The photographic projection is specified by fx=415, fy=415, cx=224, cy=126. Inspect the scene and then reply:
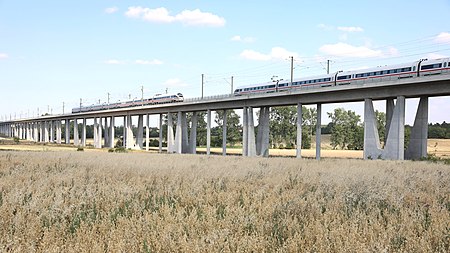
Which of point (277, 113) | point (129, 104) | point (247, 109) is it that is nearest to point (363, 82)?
point (247, 109)

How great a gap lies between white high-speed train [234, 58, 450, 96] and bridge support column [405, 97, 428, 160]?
3174mm

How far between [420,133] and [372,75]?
7517 millimetres

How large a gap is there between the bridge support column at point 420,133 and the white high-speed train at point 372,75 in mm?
3174

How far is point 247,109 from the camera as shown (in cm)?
6075

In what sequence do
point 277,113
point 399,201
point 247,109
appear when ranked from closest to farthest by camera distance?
1. point 399,201
2. point 247,109
3. point 277,113

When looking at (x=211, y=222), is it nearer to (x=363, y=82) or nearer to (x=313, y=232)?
(x=313, y=232)

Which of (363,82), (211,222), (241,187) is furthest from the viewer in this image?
(363,82)

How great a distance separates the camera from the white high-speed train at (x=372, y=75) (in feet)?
121

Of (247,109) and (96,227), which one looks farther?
(247,109)

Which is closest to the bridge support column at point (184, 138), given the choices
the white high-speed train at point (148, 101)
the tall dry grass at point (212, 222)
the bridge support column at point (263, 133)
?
the white high-speed train at point (148, 101)

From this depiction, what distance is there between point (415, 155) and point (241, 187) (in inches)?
1377

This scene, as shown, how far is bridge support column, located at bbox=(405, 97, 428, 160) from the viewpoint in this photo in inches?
1561

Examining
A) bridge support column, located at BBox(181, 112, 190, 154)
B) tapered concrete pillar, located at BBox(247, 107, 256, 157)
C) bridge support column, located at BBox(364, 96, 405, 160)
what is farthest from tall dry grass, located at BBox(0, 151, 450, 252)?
bridge support column, located at BBox(181, 112, 190, 154)

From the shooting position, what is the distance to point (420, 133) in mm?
40062
